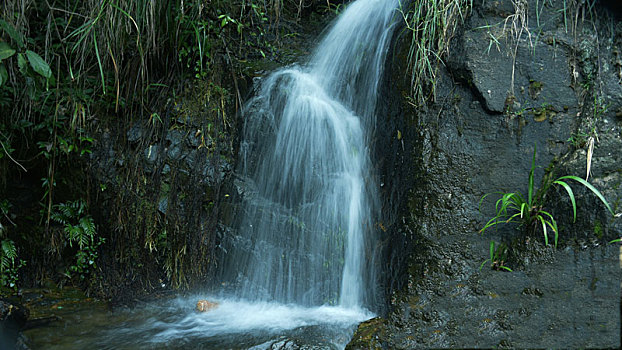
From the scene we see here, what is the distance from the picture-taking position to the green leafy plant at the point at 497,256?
2440mm

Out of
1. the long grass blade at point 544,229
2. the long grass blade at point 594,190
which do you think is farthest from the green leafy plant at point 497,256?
the long grass blade at point 594,190

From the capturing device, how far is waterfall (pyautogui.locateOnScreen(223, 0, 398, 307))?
3223 mm

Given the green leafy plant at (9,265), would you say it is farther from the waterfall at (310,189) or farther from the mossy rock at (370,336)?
the mossy rock at (370,336)

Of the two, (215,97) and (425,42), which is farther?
(215,97)

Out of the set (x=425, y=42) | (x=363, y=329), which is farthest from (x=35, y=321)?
(x=425, y=42)

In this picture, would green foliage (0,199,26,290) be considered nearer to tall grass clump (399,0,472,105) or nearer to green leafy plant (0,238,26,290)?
green leafy plant (0,238,26,290)

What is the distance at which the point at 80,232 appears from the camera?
3453 mm

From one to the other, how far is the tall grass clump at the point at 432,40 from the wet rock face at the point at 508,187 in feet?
0.23

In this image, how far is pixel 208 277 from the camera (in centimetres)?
349

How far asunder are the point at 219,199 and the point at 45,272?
61.4 inches

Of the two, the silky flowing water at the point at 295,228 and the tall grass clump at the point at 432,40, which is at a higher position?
the tall grass clump at the point at 432,40

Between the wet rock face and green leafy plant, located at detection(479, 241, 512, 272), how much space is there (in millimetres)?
34

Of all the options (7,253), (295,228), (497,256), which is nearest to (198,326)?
(295,228)

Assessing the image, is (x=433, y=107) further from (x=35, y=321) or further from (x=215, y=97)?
(x=35, y=321)
